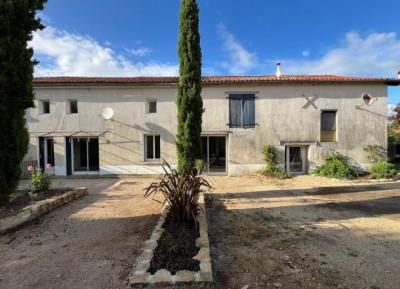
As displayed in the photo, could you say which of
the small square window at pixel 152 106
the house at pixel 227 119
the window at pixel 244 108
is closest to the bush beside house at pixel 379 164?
the house at pixel 227 119

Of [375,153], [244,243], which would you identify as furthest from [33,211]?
[375,153]

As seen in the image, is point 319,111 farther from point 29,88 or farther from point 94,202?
point 29,88

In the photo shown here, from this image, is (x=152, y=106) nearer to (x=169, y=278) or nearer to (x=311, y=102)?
(x=311, y=102)

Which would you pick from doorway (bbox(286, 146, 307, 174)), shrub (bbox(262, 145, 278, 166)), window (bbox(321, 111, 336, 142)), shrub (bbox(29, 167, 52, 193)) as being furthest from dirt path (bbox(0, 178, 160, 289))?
window (bbox(321, 111, 336, 142))

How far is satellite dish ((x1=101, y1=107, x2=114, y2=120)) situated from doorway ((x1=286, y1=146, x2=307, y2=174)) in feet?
32.2

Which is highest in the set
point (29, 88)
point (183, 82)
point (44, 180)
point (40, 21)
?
point (40, 21)

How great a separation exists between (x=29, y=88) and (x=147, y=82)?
24.7 ft

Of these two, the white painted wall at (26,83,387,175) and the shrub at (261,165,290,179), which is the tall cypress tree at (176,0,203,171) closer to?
the white painted wall at (26,83,387,175)

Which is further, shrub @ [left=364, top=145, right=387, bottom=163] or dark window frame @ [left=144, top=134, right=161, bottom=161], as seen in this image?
dark window frame @ [left=144, top=134, right=161, bottom=161]

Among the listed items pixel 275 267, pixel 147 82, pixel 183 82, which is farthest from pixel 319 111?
pixel 275 267

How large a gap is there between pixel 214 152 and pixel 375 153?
8.55 metres

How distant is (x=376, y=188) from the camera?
997 cm

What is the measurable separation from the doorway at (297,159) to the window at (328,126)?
1.26 metres

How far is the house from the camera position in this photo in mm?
13281
